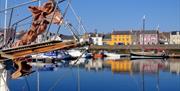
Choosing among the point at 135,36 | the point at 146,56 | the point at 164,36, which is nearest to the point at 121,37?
the point at 135,36

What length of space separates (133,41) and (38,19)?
539 feet

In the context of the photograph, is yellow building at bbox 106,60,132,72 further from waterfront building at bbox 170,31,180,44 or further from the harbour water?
waterfront building at bbox 170,31,180,44

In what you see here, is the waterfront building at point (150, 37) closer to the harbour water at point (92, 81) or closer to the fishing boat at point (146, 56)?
the fishing boat at point (146, 56)

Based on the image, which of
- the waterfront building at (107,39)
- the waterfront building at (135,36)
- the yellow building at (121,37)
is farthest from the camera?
the waterfront building at (107,39)

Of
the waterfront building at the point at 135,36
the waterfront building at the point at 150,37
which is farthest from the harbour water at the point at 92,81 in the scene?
the waterfront building at the point at 135,36

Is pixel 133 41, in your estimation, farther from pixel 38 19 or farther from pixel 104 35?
pixel 38 19

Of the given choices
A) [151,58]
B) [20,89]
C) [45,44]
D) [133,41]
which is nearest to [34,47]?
[45,44]

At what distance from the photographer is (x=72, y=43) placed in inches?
420

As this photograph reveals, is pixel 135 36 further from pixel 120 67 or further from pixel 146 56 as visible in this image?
pixel 120 67

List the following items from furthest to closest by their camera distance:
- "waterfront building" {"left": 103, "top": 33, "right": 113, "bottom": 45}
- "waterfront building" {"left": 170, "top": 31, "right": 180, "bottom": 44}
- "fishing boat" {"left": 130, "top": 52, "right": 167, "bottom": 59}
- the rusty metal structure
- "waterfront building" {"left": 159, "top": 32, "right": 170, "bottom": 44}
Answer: "waterfront building" {"left": 159, "top": 32, "right": 170, "bottom": 44} < "waterfront building" {"left": 103, "top": 33, "right": 113, "bottom": 45} < "waterfront building" {"left": 170, "top": 31, "right": 180, "bottom": 44} < "fishing boat" {"left": 130, "top": 52, "right": 167, "bottom": 59} < the rusty metal structure

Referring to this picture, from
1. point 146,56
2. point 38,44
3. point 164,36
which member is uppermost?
point 38,44

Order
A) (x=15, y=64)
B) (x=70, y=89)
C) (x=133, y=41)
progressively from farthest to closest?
(x=133, y=41), (x=70, y=89), (x=15, y=64)

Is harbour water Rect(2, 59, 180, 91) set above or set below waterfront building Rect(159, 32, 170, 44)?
above

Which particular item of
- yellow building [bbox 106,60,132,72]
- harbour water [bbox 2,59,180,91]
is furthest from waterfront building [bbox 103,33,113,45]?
harbour water [bbox 2,59,180,91]
